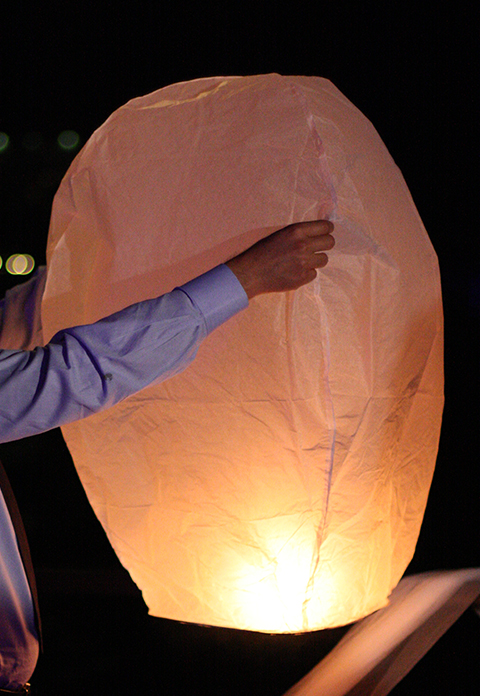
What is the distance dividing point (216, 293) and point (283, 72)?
901 millimetres

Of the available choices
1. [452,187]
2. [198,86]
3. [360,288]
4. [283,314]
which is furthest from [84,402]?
[452,187]

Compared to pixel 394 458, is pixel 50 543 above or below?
below

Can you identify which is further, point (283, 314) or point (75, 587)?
point (75, 587)

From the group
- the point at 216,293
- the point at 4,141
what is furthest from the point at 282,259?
the point at 4,141

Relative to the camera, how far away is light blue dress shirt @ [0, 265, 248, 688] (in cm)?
77

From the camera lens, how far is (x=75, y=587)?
1.82 metres

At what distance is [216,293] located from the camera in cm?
81

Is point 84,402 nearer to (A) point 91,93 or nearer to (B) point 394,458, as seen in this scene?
(B) point 394,458

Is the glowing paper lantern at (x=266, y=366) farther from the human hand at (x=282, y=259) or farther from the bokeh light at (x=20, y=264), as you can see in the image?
the bokeh light at (x=20, y=264)

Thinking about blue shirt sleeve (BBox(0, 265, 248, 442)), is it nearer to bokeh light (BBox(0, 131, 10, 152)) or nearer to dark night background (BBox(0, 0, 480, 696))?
dark night background (BBox(0, 0, 480, 696))

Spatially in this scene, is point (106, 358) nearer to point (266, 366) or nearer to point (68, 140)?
point (266, 366)

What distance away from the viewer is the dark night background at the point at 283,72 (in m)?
1.26

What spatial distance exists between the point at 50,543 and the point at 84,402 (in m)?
1.41

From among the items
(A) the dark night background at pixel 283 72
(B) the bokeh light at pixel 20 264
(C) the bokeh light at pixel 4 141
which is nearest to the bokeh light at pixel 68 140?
(A) the dark night background at pixel 283 72
